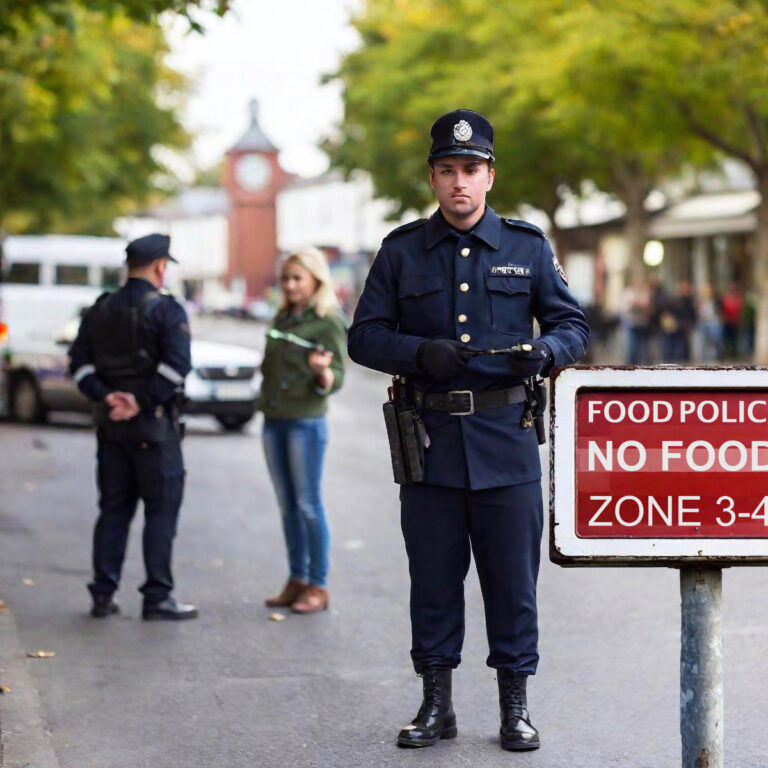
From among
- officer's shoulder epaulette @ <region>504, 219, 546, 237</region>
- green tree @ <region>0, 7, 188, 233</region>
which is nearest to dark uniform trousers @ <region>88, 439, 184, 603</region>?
officer's shoulder epaulette @ <region>504, 219, 546, 237</region>

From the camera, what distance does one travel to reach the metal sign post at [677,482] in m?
4.41

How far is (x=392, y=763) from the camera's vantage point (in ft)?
18.5

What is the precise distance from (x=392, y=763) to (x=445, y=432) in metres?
1.09

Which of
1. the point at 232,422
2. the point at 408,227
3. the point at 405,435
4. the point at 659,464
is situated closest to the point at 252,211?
the point at 232,422

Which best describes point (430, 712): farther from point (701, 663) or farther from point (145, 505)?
point (145, 505)

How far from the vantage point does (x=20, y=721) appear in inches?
243

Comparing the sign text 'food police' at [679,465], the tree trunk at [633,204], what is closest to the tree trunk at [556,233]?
the tree trunk at [633,204]

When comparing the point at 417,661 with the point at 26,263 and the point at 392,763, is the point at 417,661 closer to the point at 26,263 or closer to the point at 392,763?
the point at 392,763

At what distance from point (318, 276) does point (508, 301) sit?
3.08 m

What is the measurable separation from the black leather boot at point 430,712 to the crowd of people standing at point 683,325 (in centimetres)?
2728

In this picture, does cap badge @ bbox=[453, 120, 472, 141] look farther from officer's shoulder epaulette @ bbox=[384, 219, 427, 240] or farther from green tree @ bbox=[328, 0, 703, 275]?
green tree @ bbox=[328, 0, 703, 275]

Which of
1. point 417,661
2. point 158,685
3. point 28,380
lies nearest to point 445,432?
point 417,661

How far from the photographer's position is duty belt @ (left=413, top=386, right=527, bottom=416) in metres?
5.64

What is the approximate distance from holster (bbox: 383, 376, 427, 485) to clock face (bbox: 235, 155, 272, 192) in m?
136
